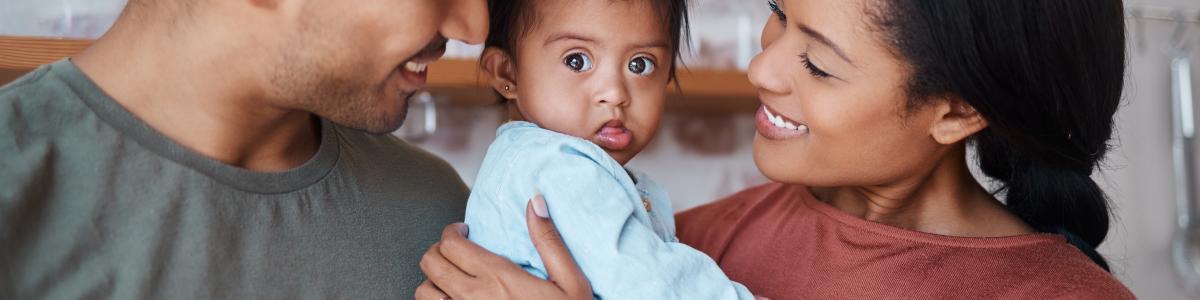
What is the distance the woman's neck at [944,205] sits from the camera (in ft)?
4.98

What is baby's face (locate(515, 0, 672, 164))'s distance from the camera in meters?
1.41

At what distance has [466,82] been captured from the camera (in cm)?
213

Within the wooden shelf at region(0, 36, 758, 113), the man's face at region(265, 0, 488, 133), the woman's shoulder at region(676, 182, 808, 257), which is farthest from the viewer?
the wooden shelf at region(0, 36, 758, 113)

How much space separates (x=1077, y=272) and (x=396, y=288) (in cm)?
87

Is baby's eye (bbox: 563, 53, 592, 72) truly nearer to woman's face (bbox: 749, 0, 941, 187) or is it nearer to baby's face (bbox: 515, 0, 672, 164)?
baby's face (bbox: 515, 0, 672, 164)

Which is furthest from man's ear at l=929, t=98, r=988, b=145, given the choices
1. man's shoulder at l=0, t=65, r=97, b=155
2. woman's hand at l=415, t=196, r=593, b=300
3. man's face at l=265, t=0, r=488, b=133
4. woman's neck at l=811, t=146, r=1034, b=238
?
man's shoulder at l=0, t=65, r=97, b=155

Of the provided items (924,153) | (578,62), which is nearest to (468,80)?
(578,62)

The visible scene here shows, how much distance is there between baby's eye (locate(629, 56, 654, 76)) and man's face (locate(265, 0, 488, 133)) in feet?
0.85

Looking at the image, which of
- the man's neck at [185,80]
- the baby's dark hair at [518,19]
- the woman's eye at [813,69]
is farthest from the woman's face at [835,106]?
the man's neck at [185,80]

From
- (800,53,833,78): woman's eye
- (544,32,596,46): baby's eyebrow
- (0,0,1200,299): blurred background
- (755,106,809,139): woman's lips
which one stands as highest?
(800,53,833,78): woman's eye

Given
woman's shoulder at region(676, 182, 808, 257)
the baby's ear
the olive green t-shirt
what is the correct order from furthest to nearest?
woman's shoulder at region(676, 182, 808, 257)
the baby's ear
the olive green t-shirt

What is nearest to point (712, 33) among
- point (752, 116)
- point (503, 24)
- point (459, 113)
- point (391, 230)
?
point (752, 116)

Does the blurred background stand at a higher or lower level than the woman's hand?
lower

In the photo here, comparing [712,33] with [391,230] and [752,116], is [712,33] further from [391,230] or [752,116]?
[391,230]
